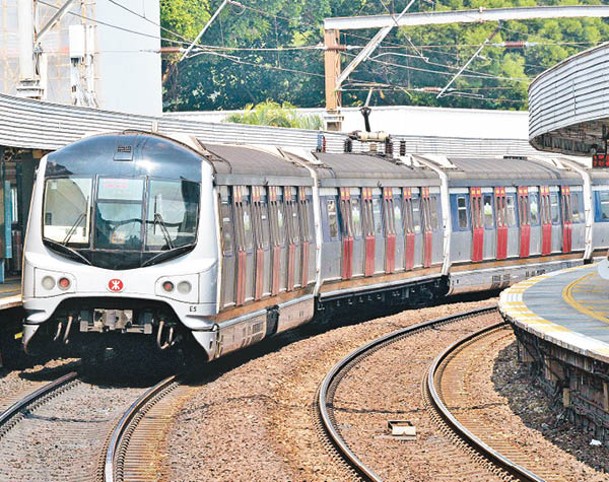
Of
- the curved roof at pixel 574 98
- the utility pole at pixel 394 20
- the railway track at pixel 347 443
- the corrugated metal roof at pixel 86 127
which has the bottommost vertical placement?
the railway track at pixel 347 443

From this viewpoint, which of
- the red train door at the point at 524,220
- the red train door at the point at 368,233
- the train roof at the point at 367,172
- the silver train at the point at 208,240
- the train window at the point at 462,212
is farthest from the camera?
the red train door at the point at 524,220

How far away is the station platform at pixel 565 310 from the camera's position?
15.2m

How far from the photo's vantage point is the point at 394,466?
42.2ft

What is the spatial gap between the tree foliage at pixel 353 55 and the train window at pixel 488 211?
45866 millimetres

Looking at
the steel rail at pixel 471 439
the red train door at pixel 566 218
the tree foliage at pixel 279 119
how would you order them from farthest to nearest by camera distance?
the tree foliage at pixel 279 119 < the red train door at pixel 566 218 < the steel rail at pixel 471 439

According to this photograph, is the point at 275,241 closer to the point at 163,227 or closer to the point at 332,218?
the point at 163,227

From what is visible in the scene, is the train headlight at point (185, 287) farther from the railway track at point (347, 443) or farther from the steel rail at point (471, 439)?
the steel rail at point (471, 439)

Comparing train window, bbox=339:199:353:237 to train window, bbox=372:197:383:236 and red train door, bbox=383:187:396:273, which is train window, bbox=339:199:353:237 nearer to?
train window, bbox=372:197:383:236

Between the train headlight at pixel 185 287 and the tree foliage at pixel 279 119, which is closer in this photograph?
the train headlight at pixel 185 287

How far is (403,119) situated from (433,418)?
5172cm

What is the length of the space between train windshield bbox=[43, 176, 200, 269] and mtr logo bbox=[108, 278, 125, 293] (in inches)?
6.6

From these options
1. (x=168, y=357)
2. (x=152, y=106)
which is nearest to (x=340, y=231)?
(x=168, y=357)

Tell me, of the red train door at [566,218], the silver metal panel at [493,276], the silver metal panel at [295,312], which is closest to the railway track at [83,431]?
the silver metal panel at [295,312]

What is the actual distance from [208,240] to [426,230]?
11.4m
